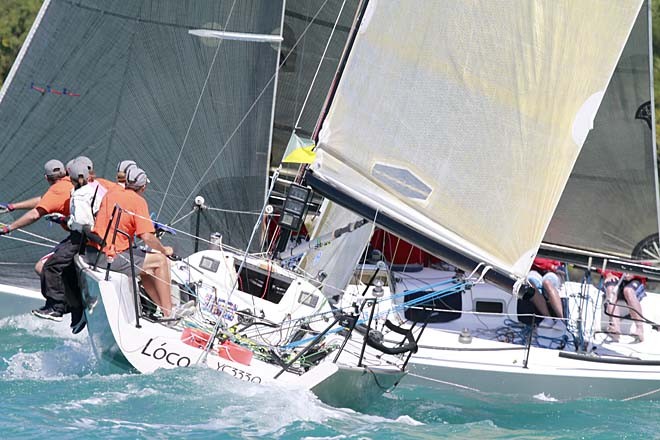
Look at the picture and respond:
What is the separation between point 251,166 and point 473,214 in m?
3.91

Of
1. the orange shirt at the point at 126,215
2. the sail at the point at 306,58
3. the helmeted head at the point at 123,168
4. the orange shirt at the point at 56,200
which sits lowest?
the orange shirt at the point at 126,215

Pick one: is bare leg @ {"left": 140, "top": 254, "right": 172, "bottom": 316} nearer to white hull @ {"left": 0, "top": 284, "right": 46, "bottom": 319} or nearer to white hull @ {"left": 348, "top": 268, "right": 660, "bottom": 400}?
white hull @ {"left": 348, "top": 268, "right": 660, "bottom": 400}

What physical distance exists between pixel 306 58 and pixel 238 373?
20.0 ft

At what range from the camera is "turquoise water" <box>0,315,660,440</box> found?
25.3 feet

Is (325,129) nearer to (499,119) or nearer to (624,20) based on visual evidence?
(499,119)

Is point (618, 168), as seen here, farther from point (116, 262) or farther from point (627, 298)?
point (116, 262)

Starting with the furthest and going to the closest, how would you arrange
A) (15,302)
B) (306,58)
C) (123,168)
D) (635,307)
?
(306,58) < (15,302) < (635,307) < (123,168)

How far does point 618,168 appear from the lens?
1098 centimetres

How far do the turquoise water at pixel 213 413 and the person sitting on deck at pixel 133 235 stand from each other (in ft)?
2.29

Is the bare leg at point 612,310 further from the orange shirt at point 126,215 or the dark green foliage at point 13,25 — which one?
the dark green foliage at point 13,25

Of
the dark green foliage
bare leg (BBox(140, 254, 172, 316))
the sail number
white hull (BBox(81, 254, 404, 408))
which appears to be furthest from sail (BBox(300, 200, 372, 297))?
the dark green foliage

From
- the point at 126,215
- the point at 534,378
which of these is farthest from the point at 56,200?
the point at 534,378

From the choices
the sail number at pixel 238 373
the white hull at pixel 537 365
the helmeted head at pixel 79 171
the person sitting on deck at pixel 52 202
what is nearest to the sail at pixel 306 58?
the white hull at pixel 537 365

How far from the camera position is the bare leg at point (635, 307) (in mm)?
10891
